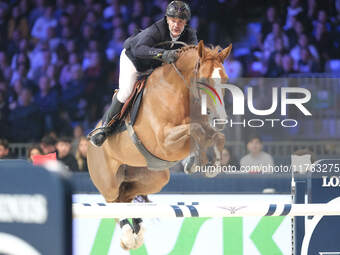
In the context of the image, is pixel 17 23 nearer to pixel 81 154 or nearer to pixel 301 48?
pixel 81 154

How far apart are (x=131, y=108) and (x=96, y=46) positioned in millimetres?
4015

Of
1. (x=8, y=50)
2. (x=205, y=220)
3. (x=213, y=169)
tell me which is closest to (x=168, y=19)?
(x=213, y=169)

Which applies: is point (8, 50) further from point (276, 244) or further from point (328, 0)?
point (276, 244)

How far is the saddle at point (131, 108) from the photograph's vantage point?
4.02 metres

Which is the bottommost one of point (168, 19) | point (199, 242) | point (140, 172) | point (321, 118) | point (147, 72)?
point (199, 242)

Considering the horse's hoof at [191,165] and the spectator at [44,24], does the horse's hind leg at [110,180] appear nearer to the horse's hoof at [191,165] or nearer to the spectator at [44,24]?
the horse's hoof at [191,165]

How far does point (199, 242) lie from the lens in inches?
185

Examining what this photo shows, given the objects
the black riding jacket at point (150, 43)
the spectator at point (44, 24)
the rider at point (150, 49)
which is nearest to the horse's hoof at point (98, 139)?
the rider at point (150, 49)

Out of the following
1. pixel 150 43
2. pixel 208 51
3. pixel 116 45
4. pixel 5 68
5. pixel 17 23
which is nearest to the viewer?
pixel 208 51

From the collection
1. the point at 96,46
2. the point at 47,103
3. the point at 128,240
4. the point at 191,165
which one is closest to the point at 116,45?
the point at 96,46

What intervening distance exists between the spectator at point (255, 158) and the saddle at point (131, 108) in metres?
0.86

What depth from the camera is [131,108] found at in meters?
4.10

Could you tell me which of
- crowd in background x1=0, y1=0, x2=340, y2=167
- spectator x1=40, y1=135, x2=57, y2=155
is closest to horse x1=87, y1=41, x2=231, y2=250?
spectator x1=40, y1=135, x2=57, y2=155

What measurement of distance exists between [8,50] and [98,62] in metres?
1.61
